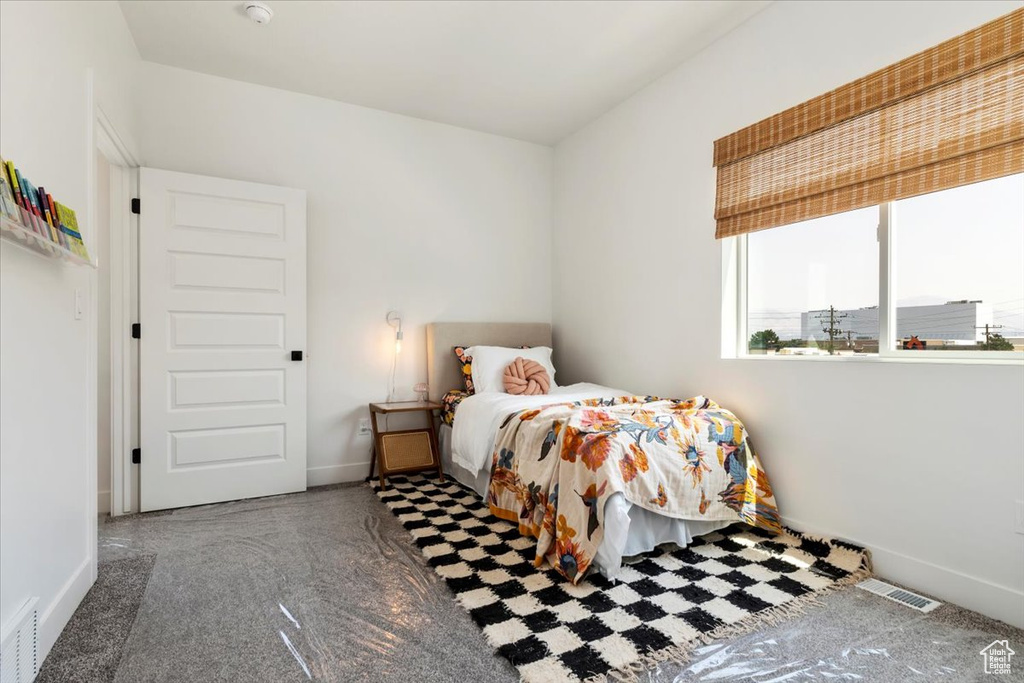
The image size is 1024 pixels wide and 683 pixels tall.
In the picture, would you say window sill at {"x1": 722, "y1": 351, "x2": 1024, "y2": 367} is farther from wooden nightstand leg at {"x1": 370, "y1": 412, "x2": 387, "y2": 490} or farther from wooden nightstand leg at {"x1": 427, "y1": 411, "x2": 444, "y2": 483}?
wooden nightstand leg at {"x1": 370, "y1": 412, "x2": 387, "y2": 490}

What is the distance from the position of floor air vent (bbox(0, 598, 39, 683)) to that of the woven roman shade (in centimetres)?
331

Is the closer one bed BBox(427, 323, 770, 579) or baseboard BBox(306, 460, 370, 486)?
bed BBox(427, 323, 770, 579)

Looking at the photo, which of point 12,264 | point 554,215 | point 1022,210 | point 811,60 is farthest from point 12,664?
point 554,215

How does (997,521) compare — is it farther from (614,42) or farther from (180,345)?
(180,345)

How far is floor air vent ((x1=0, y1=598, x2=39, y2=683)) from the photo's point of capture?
137cm

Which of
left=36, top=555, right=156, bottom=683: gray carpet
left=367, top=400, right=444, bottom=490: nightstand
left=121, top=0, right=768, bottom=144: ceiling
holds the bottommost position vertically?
left=36, top=555, right=156, bottom=683: gray carpet

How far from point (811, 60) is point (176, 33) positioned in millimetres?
3398

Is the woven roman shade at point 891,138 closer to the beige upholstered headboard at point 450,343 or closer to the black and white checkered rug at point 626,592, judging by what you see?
the black and white checkered rug at point 626,592

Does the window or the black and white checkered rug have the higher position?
the window

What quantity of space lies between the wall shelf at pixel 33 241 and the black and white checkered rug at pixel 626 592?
1784 mm

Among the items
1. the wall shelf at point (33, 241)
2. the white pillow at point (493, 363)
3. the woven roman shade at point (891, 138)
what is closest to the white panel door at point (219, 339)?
the white pillow at point (493, 363)

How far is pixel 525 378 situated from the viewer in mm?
3621

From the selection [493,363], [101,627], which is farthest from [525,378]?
[101,627]

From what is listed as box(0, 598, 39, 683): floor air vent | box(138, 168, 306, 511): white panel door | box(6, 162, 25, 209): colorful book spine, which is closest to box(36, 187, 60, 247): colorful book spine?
box(6, 162, 25, 209): colorful book spine
